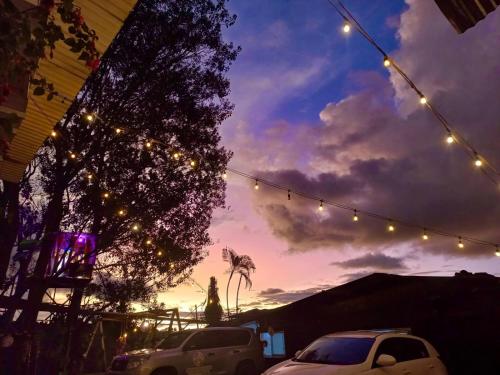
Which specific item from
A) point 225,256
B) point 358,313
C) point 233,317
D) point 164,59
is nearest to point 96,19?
point 164,59

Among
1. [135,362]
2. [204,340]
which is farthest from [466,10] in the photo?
[204,340]

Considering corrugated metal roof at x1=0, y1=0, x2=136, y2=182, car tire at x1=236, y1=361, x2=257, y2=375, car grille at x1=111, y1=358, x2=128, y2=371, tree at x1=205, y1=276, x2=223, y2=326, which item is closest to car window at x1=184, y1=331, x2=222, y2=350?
car tire at x1=236, y1=361, x2=257, y2=375

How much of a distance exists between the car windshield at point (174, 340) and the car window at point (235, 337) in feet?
3.94

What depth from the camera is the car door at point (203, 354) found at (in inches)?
417

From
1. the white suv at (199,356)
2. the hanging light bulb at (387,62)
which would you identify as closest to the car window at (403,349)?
the hanging light bulb at (387,62)

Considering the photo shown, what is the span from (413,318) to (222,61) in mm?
11109

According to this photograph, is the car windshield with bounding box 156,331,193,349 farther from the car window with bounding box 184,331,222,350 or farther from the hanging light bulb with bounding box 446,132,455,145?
the hanging light bulb with bounding box 446,132,455,145

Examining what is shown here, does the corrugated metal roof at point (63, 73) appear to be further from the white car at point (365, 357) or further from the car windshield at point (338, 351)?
the car windshield at point (338, 351)

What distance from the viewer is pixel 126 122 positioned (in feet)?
41.6

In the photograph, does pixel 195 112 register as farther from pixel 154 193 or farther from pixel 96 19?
pixel 96 19

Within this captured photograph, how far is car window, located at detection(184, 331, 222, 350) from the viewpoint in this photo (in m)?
11.0

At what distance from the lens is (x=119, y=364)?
10312 mm

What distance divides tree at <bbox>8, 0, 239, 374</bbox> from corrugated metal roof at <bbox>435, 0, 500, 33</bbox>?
9802 mm

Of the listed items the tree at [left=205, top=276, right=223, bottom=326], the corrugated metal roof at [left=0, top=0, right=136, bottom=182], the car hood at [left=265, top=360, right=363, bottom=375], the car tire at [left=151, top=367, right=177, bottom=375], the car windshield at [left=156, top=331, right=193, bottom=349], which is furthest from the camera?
the tree at [left=205, top=276, right=223, bottom=326]
